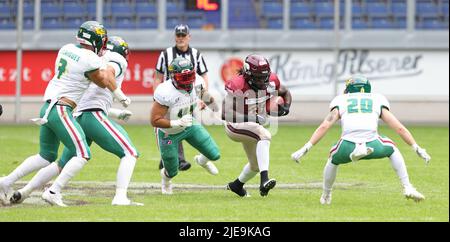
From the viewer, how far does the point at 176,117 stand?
10.3 metres

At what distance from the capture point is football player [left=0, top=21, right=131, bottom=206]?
928 cm

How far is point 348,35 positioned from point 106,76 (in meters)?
19.5

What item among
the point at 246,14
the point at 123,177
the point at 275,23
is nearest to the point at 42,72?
the point at 246,14

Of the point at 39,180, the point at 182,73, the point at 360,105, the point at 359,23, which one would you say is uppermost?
the point at 359,23

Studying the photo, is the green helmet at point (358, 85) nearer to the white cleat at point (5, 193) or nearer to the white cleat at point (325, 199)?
the white cleat at point (325, 199)

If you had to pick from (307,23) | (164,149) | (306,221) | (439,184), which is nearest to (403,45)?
(307,23)

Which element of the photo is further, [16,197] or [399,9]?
[399,9]

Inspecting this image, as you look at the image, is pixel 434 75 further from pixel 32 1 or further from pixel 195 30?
pixel 32 1

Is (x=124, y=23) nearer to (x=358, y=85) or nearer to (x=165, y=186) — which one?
(x=165, y=186)

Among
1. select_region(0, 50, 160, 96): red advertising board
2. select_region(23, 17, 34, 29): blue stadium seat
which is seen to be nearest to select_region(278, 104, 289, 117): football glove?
select_region(0, 50, 160, 96): red advertising board

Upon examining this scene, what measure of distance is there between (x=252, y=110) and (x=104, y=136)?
174 cm

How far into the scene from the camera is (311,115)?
27531 millimetres

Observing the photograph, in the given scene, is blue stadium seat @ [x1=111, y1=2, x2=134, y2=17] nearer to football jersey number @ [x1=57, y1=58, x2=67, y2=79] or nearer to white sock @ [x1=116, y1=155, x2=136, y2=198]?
football jersey number @ [x1=57, y1=58, x2=67, y2=79]

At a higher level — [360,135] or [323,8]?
[323,8]
